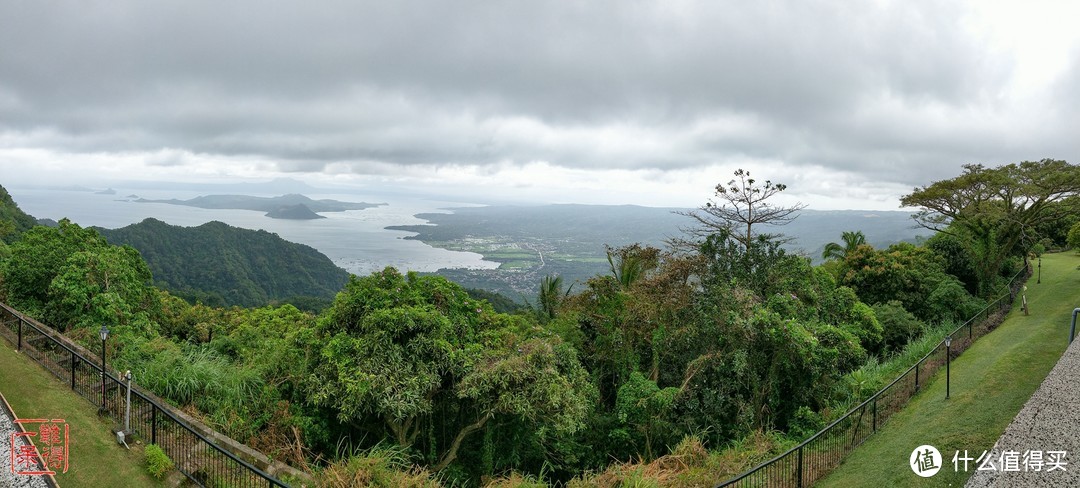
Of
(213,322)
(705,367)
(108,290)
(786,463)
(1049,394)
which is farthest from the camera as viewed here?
(213,322)

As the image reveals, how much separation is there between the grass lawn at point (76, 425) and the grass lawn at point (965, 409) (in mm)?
9994

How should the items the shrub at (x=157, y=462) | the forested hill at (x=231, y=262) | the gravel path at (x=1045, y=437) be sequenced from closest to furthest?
the gravel path at (x=1045, y=437) → the shrub at (x=157, y=462) → the forested hill at (x=231, y=262)

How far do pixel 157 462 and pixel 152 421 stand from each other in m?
0.96

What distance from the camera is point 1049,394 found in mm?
8047

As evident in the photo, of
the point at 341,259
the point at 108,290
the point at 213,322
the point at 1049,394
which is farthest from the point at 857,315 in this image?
the point at 341,259

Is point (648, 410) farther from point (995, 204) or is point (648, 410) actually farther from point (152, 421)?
point (995, 204)

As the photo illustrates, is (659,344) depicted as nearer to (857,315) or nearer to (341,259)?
(857,315)

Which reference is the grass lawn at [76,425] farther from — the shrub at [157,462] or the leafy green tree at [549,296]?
the leafy green tree at [549,296]

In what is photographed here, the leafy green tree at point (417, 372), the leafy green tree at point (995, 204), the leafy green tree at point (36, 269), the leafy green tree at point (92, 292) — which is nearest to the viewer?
the leafy green tree at point (417, 372)

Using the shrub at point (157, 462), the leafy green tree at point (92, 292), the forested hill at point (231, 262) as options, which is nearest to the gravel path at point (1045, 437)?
the shrub at point (157, 462)

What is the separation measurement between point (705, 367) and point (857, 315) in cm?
660

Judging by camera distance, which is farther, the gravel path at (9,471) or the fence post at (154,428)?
the fence post at (154,428)

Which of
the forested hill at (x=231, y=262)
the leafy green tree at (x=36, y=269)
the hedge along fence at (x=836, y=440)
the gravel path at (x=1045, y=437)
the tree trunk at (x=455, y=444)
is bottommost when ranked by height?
the forested hill at (x=231, y=262)

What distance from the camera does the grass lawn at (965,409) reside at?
7.13 meters
